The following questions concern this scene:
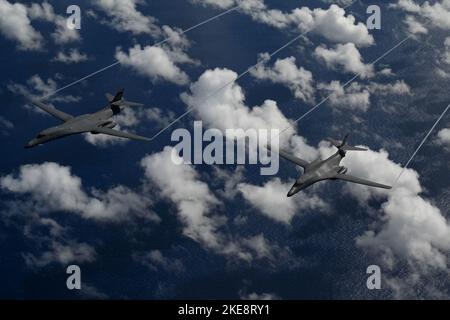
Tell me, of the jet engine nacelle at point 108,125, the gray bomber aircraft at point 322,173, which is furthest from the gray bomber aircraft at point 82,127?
the gray bomber aircraft at point 322,173

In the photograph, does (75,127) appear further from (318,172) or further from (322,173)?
(322,173)

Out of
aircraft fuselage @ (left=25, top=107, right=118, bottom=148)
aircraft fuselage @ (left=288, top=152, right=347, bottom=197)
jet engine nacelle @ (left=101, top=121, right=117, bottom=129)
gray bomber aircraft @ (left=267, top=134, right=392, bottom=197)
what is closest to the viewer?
aircraft fuselage @ (left=288, top=152, right=347, bottom=197)

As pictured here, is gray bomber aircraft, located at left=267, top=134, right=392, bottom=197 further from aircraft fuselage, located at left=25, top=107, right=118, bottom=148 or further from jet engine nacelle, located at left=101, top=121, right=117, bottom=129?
aircraft fuselage, located at left=25, top=107, right=118, bottom=148

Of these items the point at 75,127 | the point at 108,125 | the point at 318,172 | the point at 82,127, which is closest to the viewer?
the point at 318,172

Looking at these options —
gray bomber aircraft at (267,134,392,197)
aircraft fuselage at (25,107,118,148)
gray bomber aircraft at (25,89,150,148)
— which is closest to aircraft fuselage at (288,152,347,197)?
gray bomber aircraft at (267,134,392,197)

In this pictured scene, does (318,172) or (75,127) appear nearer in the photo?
(318,172)

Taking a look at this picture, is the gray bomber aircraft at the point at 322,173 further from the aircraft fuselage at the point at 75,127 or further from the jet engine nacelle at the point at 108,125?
the aircraft fuselage at the point at 75,127

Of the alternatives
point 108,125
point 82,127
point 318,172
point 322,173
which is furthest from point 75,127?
point 322,173

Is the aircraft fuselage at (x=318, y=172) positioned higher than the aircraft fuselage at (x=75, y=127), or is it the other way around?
the aircraft fuselage at (x=75, y=127)

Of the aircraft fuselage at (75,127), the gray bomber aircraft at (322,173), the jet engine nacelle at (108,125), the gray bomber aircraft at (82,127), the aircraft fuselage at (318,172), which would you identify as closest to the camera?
the aircraft fuselage at (318,172)

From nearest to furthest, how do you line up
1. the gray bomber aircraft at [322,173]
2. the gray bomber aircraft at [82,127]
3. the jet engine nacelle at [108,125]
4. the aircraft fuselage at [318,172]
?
the aircraft fuselage at [318,172]
the gray bomber aircraft at [322,173]
the gray bomber aircraft at [82,127]
the jet engine nacelle at [108,125]

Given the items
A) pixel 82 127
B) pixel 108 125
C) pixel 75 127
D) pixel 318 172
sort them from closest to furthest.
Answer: pixel 318 172
pixel 75 127
pixel 82 127
pixel 108 125
